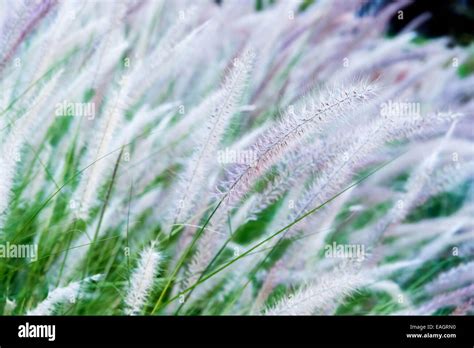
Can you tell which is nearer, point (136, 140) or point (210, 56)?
point (136, 140)

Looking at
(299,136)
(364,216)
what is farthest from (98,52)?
(364,216)

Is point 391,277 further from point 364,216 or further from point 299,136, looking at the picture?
point 299,136

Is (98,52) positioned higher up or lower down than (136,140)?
higher up

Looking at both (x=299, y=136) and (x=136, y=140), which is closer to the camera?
(x=299, y=136)

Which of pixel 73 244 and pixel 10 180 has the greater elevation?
pixel 10 180
